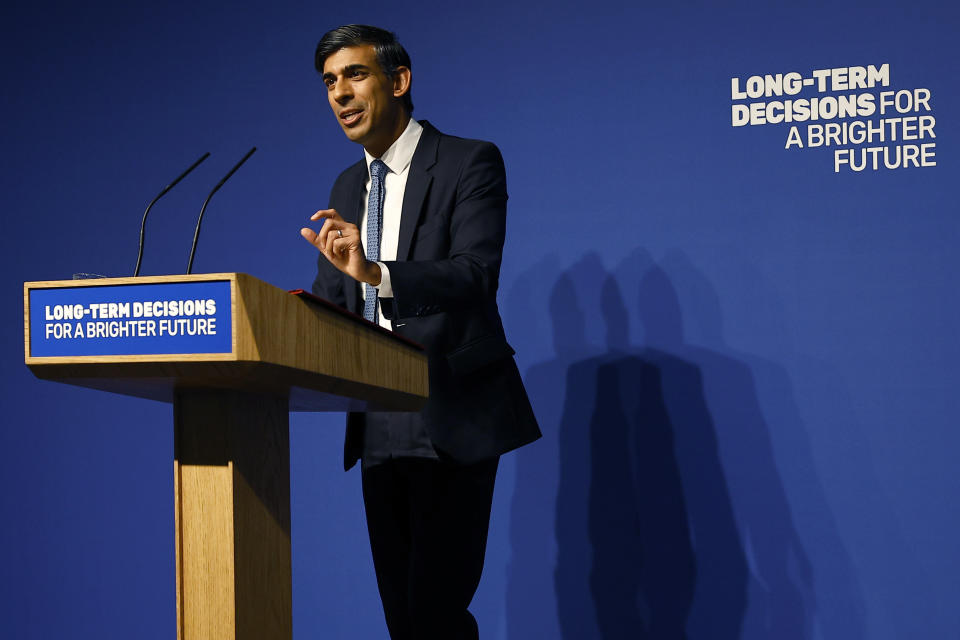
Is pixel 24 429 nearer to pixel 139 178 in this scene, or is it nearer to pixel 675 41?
pixel 139 178

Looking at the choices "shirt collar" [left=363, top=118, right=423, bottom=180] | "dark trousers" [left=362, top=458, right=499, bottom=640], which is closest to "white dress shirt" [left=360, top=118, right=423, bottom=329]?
"shirt collar" [left=363, top=118, right=423, bottom=180]

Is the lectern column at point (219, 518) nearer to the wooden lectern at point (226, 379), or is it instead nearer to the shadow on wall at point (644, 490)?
the wooden lectern at point (226, 379)

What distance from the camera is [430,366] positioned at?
1.67 m

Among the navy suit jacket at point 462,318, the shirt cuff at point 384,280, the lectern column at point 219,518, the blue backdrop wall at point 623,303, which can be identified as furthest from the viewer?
the blue backdrop wall at point 623,303

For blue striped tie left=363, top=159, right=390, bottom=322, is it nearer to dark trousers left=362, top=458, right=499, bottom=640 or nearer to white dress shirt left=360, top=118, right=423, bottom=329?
white dress shirt left=360, top=118, right=423, bottom=329

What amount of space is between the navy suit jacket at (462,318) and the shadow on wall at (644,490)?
33.0 inches

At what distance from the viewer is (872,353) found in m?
2.34

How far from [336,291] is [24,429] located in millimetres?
1743

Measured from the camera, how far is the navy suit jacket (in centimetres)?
163

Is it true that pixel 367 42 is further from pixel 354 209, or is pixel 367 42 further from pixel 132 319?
A: pixel 132 319

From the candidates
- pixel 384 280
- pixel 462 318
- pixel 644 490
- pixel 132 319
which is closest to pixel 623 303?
pixel 644 490

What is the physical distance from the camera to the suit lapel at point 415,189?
1.68m

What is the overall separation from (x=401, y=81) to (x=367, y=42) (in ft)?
0.30

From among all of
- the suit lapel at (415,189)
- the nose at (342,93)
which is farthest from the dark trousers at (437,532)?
the nose at (342,93)
